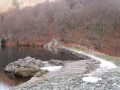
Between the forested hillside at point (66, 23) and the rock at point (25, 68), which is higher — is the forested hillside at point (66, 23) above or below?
above

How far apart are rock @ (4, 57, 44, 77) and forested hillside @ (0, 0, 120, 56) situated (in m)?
35.0

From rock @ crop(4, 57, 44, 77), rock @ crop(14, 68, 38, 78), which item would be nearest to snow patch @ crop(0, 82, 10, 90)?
Result: rock @ crop(14, 68, 38, 78)

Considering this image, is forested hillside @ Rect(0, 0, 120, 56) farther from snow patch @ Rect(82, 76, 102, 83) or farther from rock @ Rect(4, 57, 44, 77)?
snow patch @ Rect(82, 76, 102, 83)

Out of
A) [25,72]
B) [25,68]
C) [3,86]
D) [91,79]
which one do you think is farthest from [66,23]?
[91,79]

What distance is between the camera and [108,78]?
27906 mm

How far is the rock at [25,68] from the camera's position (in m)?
41.9

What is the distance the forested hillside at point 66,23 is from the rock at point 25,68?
3505 centimetres

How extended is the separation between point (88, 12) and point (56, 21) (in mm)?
12839

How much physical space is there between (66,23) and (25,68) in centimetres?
5984

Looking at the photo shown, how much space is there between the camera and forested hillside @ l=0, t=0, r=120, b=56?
291 feet

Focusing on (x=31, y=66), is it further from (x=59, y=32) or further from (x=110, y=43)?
(x=59, y=32)

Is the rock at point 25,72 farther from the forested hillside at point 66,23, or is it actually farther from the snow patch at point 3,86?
the forested hillside at point 66,23

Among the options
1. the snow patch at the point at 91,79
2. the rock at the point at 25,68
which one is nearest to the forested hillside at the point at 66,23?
the rock at the point at 25,68

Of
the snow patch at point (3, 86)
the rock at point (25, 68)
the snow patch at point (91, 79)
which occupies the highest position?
the snow patch at point (91, 79)
